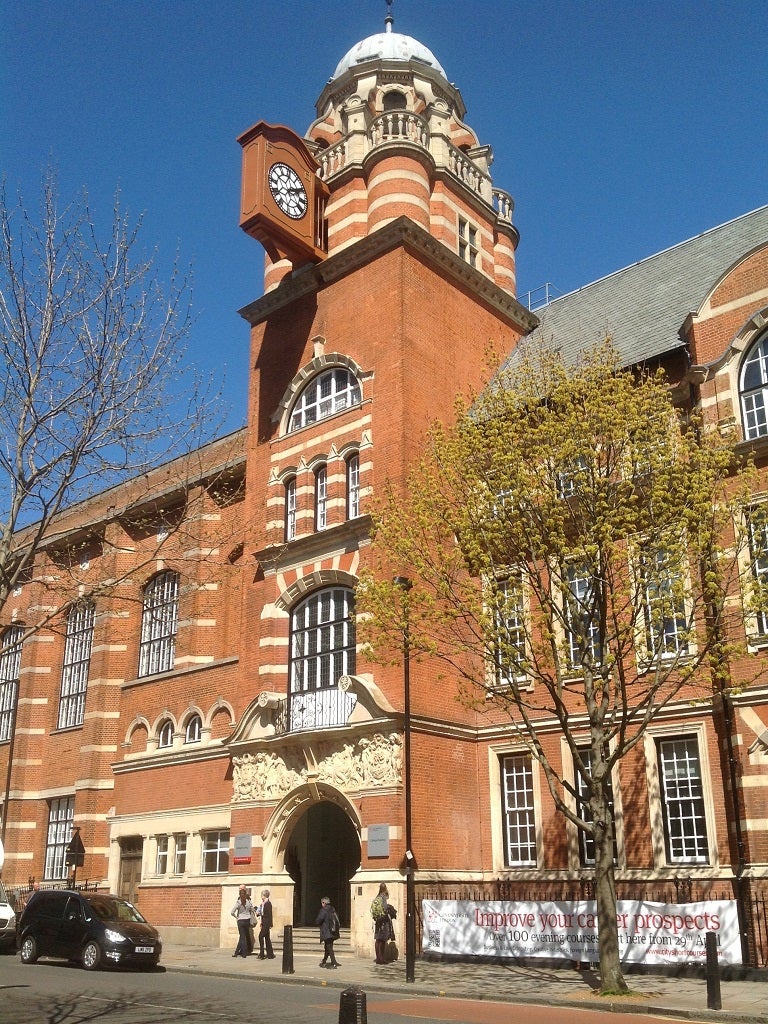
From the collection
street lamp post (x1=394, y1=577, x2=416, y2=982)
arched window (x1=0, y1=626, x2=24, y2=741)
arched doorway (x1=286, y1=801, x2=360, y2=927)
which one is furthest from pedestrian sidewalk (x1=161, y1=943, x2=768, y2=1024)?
arched window (x1=0, y1=626, x2=24, y2=741)

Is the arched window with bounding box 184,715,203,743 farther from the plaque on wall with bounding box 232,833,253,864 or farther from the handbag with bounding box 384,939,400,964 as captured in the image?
the handbag with bounding box 384,939,400,964

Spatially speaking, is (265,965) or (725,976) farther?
(265,965)

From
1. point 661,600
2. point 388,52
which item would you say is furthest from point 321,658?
point 388,52

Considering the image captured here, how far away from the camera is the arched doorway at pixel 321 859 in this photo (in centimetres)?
2683

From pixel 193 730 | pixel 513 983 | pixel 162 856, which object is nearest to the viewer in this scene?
pixel 513 983

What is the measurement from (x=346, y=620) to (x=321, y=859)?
7.74m

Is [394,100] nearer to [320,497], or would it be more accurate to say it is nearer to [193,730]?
[320,497]

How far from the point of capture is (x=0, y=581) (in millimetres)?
12094

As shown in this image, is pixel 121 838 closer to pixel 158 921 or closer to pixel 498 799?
pixel 158 921

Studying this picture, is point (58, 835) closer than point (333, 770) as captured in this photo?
No

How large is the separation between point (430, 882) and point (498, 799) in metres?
3.02

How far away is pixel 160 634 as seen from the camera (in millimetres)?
32688

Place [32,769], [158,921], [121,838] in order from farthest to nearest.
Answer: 1. [32,769]
2. [121,838]
3. [158,921]

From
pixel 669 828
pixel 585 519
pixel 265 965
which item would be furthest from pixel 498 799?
pixel 585 519
